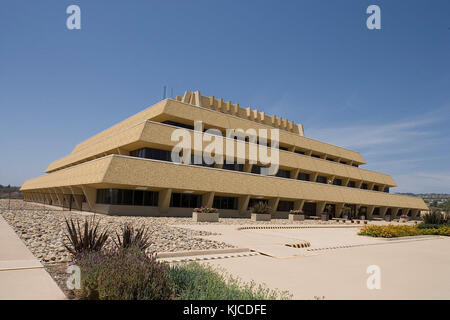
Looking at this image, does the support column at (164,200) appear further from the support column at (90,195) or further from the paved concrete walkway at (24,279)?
the paved concrete walkway at (24,279)

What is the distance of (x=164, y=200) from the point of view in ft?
99.5

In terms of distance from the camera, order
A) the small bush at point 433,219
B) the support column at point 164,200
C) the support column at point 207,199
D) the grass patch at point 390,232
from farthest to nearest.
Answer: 1. the support column at point 207,199
2. the small bush at point 433,219
3. the support column at point 164,200
4. the grass patch at point 390,232

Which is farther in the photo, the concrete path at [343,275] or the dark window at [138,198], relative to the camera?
the dark window at [138,198]

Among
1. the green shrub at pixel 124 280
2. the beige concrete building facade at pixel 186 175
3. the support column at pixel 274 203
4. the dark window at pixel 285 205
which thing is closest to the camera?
the green shrub at pixel 124 280

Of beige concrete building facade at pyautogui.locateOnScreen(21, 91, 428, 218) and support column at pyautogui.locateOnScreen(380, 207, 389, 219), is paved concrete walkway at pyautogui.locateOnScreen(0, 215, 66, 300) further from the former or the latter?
support column at pyautogui.locateOnScreen(380, 207, 389, 219)

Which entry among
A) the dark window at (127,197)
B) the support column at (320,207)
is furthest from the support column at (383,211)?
the dark window at (127,197)

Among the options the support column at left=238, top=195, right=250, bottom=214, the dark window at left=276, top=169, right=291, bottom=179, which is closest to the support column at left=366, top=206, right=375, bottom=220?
the dark window at left=276, top=169, right=291, bottom=179

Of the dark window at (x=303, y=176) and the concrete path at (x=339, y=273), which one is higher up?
the dark window at (x=303, y=176)

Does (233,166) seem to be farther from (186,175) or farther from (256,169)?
(186,175)

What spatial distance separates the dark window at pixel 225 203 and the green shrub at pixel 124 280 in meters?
30.2

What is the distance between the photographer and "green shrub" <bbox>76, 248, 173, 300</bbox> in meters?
5.19

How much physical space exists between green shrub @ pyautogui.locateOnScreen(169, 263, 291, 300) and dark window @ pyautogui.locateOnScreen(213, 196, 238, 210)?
29.1 meters

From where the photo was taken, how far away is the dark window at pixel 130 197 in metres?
30.5

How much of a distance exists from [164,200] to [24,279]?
23.8 meters
